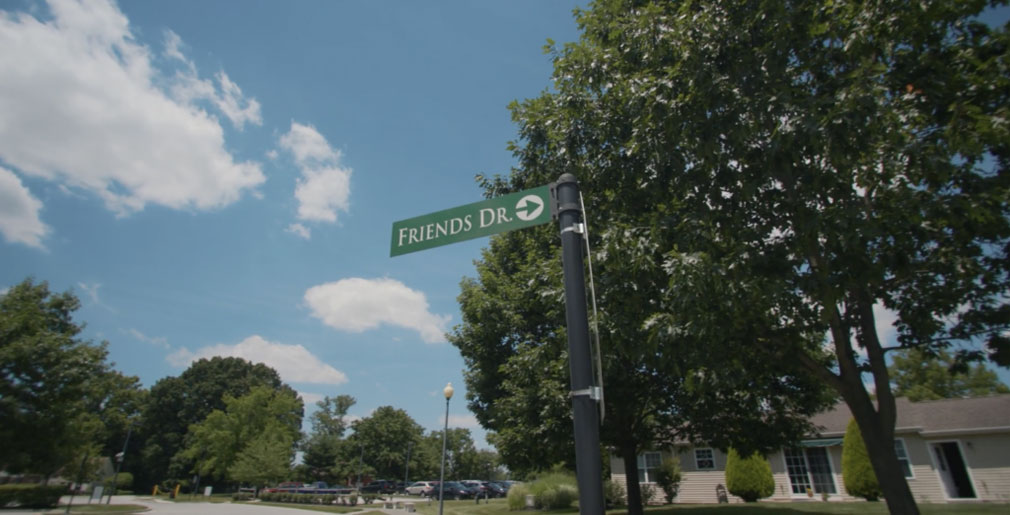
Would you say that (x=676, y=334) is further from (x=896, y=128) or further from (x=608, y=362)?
(x=896, y=128)

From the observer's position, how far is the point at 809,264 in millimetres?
9391

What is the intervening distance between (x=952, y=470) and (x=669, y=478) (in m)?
12.4

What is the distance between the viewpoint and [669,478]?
1057 inches

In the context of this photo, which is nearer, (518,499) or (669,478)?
(669,478)

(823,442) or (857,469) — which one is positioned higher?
(823,442)

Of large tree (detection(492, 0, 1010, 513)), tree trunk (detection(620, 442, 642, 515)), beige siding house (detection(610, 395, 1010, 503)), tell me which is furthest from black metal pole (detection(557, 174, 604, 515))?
beige siding house (detection(610, 395, 1010, 503))

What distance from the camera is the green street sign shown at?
12.9 feet

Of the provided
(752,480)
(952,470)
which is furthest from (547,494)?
(952,470)

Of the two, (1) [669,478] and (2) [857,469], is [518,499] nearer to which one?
(1) [669,478]

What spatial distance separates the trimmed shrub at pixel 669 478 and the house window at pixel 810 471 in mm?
5596

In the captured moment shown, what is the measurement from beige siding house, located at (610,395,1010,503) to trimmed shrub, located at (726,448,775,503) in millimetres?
1346

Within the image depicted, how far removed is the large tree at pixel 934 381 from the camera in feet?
156

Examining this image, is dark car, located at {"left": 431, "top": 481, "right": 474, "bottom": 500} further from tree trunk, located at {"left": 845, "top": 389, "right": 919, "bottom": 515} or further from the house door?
tree trunk, located at {"left": 845, "top": 389, "right": 919, "bottom": 515}

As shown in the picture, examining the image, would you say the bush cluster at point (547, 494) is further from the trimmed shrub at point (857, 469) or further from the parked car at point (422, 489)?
the parked car at point (422, 489)
